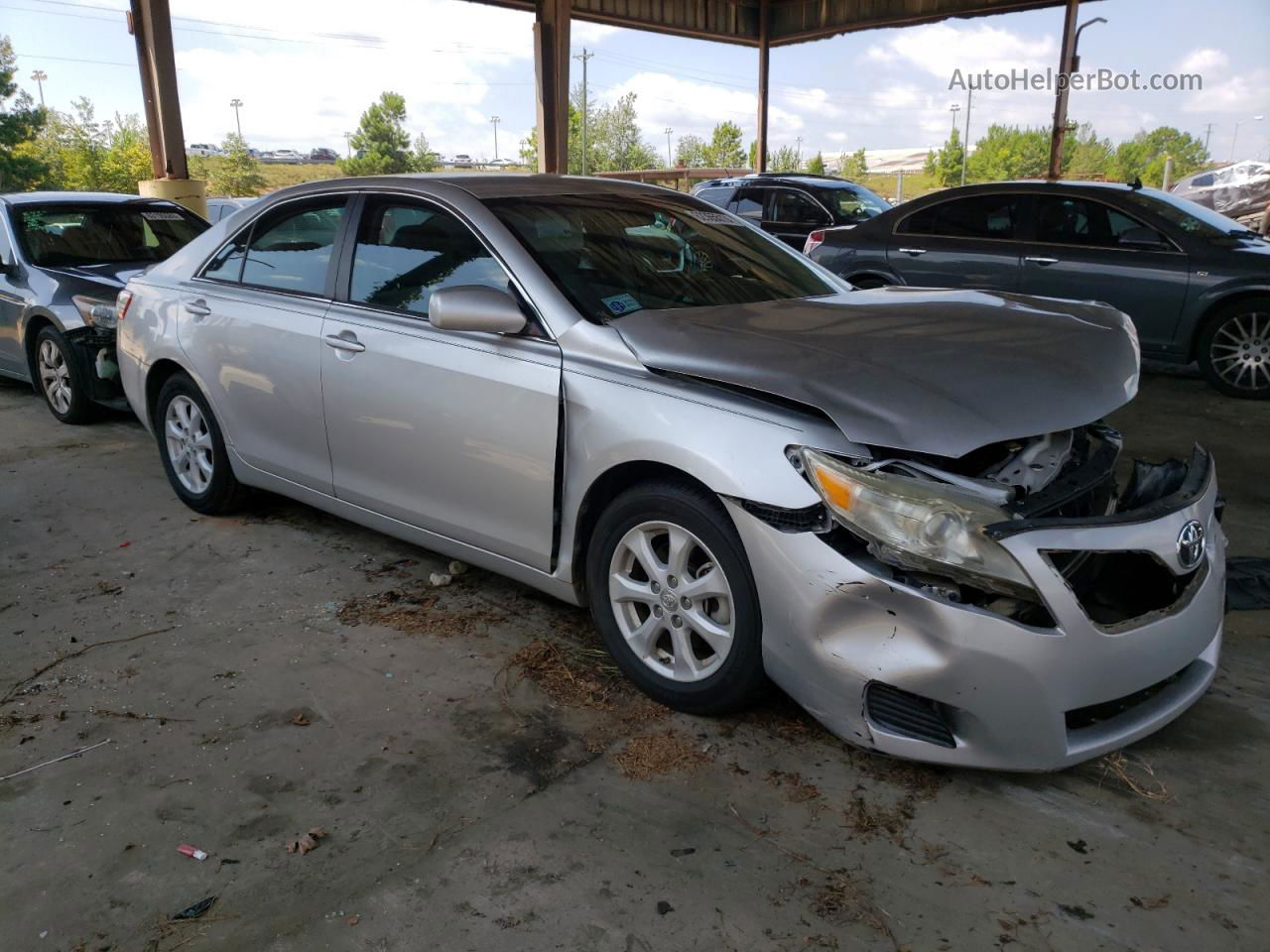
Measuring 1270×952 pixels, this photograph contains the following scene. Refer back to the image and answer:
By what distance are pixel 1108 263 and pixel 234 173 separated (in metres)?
66.5

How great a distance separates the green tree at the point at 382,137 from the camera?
8300cm

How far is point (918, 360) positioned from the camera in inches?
109

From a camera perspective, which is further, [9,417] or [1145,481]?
[9,417]

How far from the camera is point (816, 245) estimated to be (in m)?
9.05

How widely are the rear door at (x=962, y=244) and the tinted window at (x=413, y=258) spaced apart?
17.3 ft

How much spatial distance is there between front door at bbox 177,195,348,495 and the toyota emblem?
299 centimetres

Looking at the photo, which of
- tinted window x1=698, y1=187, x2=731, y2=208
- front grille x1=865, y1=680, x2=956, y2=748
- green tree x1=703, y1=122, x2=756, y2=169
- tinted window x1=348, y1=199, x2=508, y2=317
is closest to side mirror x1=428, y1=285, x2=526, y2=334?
tinted window x1=348, y1=199, x2=508, y2=317

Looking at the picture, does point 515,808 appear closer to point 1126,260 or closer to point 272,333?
point 272,333

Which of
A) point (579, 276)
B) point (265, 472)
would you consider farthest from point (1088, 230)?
point (265, 472)

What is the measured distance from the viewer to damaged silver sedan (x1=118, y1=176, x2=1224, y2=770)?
2439 mm

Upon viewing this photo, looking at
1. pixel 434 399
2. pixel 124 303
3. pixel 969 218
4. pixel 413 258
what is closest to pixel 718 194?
pixel 969 218

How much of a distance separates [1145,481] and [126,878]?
2979 mm

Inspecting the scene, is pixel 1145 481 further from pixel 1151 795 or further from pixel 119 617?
pixel 119 617

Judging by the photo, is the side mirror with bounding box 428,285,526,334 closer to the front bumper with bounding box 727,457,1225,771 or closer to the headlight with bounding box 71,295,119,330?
the front bumper with bounding box 727,457,1225,771
